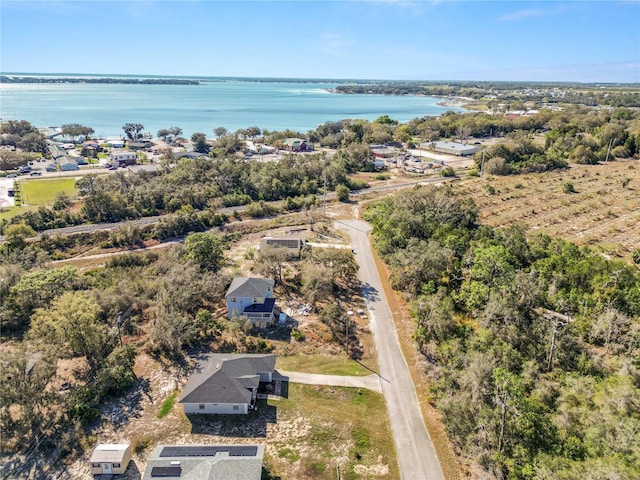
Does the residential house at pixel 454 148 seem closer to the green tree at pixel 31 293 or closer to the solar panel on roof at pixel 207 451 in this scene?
the green tree at pixel 31 293

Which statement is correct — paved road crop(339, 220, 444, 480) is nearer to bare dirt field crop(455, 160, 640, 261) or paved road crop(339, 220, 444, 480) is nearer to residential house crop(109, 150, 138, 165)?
bare dirt field crop(455, 160, 640, 261)

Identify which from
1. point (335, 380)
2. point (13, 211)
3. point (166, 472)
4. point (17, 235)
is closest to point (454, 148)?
point (335, 380)

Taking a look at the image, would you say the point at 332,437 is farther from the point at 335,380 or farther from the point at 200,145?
the point at 200,145

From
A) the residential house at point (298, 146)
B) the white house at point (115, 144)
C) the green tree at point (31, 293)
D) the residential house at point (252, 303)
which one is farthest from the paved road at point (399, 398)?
the white house at point (115, 144)

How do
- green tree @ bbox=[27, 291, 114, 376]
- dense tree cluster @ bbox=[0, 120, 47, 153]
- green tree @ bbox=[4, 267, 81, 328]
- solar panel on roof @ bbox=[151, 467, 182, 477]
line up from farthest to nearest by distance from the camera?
1. dense tree cluster @ bbox=[0, 120, 47, 153]
2. green tree @ bbox=[4, 267, 81, 328]
3. green tree @ bbox=[27, 291, 114, 376]
4. solar panel on roof @ bbox=[151, 467, 182, 477]

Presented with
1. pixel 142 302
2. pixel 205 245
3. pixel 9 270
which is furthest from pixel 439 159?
pixel 9 270

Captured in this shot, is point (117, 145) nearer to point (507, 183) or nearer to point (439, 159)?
point (439, 159)

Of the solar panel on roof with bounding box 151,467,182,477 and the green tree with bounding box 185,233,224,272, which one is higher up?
the green tree with bounding box 185,233,224,272

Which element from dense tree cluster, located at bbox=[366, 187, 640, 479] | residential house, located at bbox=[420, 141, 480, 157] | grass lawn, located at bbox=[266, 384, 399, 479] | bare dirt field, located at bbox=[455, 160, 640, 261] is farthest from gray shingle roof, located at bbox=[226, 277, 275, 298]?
residential house, located at bbox=[420, 141, 480, 157]
